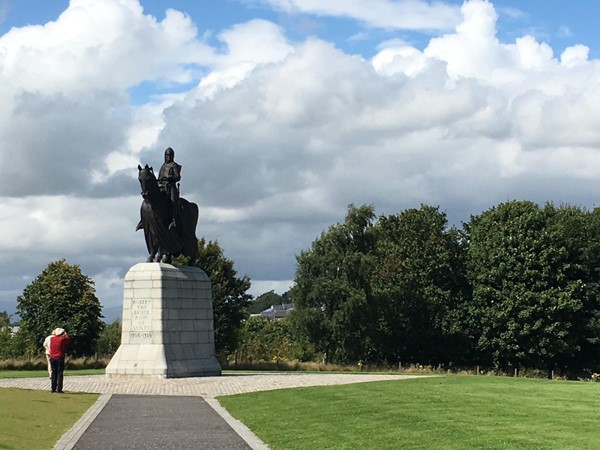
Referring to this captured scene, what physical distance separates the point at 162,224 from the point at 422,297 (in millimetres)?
34710

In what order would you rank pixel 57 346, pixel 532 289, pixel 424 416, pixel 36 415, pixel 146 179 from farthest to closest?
pixel 532 289 → pixel 146 179 → pixel 57 346 → pixel 36 415 → pixel 424 416

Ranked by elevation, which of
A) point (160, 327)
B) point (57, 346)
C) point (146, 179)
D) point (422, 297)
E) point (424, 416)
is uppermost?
point (146, 179)

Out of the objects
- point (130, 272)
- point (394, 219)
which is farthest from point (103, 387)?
point (394, 219)

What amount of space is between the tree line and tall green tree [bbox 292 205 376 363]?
8 centimetres

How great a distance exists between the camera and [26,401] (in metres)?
24.1

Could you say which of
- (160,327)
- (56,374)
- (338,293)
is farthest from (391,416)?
(338,293)

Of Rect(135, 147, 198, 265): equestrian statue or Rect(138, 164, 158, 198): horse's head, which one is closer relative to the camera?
Rect(138, 164, 158, 198): horse's head

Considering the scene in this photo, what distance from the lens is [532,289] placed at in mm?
60938

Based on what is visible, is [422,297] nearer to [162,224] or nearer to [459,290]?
[459,290]

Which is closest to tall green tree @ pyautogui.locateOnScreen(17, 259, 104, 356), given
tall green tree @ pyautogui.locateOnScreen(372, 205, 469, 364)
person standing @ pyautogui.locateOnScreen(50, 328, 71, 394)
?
tall green tree @ pyautogui.locateOnScreen(372, 205, 469, 364)

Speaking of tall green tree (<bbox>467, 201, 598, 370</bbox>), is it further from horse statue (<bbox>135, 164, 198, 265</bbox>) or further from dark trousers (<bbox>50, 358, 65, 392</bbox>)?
dark trousers (<bbox>50, 358, 65, 392</bbox>)

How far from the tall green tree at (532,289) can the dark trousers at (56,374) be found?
127ft

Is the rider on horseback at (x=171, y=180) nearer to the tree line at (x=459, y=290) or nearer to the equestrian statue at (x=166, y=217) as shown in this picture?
the equestrian statue at (x=166, y=217)

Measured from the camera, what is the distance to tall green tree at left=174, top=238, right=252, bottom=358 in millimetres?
70250
